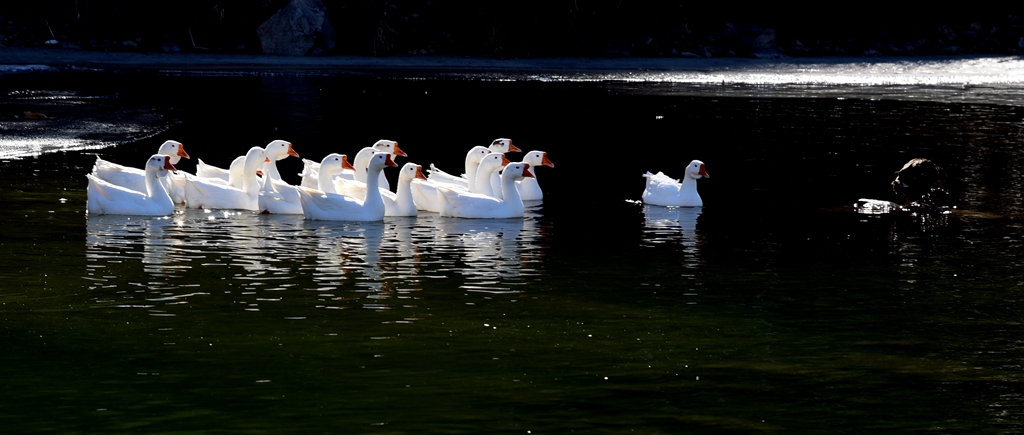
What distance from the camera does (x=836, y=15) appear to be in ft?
168

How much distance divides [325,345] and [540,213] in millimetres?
8000

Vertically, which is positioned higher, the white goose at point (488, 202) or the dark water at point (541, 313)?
the white goose at point (488, 202)

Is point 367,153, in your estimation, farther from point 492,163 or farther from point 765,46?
point 765,46

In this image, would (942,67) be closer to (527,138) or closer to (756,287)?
(527,138)

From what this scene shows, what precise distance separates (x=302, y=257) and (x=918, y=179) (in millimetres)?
8494

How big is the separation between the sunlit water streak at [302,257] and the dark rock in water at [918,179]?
5.00 meters

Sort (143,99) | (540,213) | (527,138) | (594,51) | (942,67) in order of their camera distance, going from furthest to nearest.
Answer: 1. (594,51)
2. (942,67)
3. (143,99)
4. (527,138)
5. (540,213)

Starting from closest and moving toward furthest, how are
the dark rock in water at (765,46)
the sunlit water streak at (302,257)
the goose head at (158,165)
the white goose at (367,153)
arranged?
the sunlit water streak at (302,257), the goose head at (158,165), the white goose at (367,153), the dark rock in water at (765,46)

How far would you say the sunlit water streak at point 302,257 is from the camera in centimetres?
1141

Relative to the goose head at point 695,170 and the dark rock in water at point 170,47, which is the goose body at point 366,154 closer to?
the goose head at point 695,170

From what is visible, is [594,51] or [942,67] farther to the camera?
[594,51]

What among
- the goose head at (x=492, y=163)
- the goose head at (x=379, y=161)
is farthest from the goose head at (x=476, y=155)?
the goose head at (x=379, y=161)

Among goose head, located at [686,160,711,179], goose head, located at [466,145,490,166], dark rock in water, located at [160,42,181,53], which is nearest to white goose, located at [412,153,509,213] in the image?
goose head, located at [466,145,490,166]

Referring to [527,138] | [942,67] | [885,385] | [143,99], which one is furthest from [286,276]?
[942,67]
